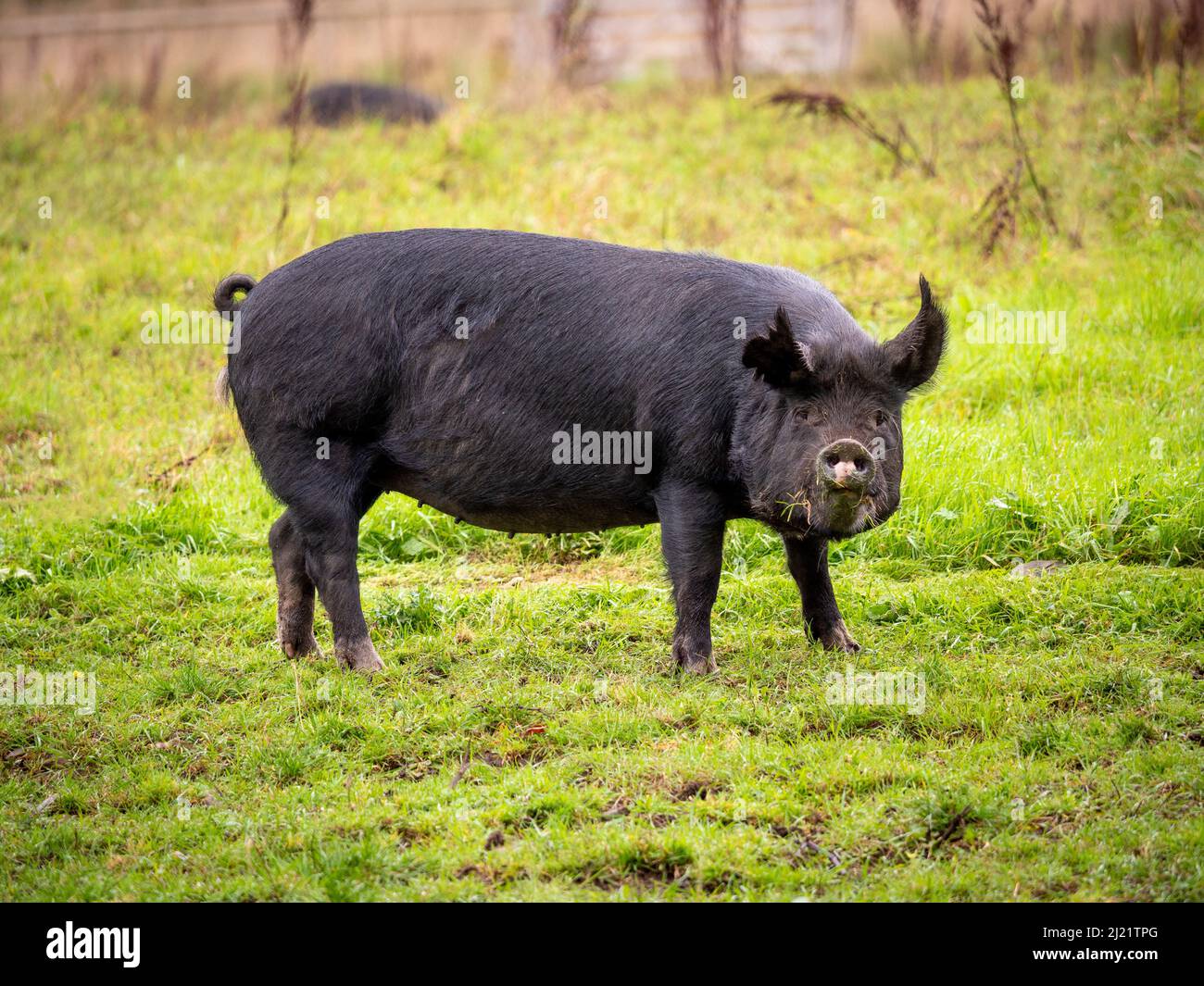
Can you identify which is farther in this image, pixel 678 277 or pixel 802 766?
pixel 678 277

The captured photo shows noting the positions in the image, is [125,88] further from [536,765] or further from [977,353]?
[536,765]

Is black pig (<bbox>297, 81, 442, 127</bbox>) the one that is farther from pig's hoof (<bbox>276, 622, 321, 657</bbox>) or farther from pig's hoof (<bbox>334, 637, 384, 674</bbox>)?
pig's hoof (<bbox>334, 637, 384, 674</bbox>)

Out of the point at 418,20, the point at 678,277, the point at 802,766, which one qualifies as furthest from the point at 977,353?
the point at 418,20

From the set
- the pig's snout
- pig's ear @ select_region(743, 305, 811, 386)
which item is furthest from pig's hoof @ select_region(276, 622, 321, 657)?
the pig's snout

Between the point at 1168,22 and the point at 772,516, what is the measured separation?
9256mm

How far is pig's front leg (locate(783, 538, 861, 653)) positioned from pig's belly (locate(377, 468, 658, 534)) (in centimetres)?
65

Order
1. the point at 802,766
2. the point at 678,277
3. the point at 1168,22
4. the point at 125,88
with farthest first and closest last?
1. the point at 125,88
2. the point at 1168,22
3. the point at 678,277
4. the point at 802,766

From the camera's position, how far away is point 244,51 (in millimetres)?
17938

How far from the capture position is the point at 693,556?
18.2ft

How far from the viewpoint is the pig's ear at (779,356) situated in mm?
5129

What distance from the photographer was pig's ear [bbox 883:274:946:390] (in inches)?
207

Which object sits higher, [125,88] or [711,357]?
[125,88]

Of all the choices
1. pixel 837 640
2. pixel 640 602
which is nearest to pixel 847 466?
pixel 837 640

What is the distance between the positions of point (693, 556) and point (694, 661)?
0.45m
